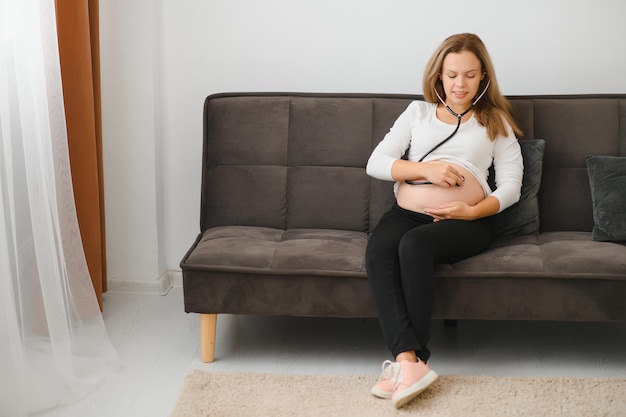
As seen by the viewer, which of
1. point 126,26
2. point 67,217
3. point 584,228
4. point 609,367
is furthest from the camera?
point 126,26

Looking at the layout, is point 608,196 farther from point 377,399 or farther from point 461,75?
point 377,399

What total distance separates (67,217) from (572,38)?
1925 mm

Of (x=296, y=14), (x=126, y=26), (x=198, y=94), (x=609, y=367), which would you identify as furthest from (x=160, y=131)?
(x=609, y=367)

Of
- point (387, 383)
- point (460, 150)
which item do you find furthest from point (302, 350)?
point (460, 150)

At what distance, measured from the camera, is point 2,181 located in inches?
90.0

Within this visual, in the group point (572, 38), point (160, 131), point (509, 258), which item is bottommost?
point (509, 258)

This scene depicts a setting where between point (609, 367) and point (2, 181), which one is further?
point (609, 367)

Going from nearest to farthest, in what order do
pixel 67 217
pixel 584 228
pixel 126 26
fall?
pixel 67 217, pixel 584 228, pixel 126 26

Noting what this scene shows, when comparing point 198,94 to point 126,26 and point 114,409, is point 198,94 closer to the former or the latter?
point 126,26

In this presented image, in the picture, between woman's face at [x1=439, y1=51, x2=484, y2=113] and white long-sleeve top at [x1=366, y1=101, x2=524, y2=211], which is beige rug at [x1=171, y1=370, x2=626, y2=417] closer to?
white long-sleeve top at [x1=366, y1=101, x2=524, y2=211]

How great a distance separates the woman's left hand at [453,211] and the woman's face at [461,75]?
1.13 ft

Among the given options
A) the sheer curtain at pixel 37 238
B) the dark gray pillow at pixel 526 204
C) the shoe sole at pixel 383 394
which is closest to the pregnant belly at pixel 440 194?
the dark gray pillow at pixel 526 204

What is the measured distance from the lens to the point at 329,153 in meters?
3.04

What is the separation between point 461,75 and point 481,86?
5.1 inches
